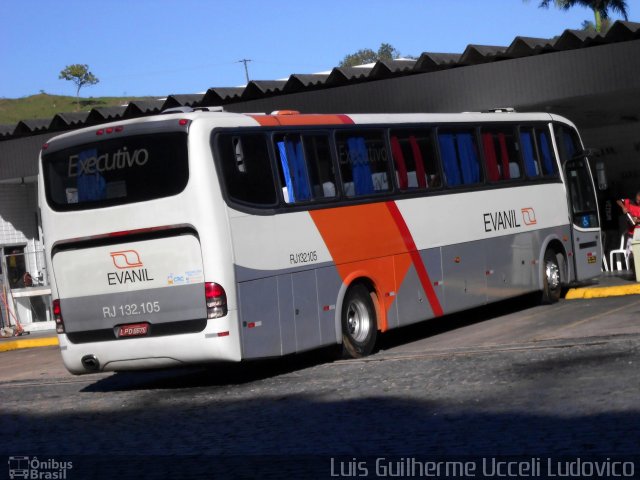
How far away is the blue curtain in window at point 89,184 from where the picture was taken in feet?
45.3

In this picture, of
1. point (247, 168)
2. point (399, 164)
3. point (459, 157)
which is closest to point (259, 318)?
point (247, 168)

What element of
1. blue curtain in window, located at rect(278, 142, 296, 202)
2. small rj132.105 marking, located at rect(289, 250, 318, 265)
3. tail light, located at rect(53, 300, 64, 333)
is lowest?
tail light, located at rect(53, 300, 64, 333)

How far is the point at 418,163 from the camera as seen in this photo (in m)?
16.6

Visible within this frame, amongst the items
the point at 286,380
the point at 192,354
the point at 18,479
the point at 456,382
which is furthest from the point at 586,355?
the point at 18,479

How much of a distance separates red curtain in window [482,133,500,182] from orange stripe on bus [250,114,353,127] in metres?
3.39

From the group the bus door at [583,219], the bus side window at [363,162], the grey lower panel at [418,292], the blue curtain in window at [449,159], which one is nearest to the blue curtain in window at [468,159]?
the blue curtain in window at [449,159]

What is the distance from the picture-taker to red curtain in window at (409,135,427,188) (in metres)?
16.5

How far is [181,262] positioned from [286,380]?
190 centimetres

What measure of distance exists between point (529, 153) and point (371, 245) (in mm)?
5066

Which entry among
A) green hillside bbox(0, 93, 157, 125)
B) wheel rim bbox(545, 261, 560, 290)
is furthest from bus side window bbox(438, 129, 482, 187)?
green hillside bbox(0, 93, 157, 125)

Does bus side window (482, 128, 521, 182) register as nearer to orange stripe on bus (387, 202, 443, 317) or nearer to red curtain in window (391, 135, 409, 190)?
red curtain in window (391, 135, 409, 190)

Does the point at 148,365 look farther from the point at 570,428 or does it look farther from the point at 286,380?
the point at 570,428

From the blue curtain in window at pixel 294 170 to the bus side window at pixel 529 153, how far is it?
231 inches

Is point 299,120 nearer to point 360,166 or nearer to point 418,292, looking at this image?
point 360,166
